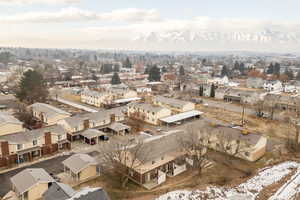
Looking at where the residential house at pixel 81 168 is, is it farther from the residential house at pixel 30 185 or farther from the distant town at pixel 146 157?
the residential house at pixel 30 185

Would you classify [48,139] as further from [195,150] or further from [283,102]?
[283,102]

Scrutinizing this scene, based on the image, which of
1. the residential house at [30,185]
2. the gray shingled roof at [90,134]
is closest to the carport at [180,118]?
the gray shingled roof at [90,134]

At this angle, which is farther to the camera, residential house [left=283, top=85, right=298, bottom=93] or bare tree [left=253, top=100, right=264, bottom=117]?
residential house [left=283, top=85, right=298, bottom=93]

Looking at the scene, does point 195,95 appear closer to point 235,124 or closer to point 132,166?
point 235,124

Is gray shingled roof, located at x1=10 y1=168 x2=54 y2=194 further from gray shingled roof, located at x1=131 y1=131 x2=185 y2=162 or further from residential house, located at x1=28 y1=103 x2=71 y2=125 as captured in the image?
residential house, located at x1=28 y1=103 x2=71 y2=125

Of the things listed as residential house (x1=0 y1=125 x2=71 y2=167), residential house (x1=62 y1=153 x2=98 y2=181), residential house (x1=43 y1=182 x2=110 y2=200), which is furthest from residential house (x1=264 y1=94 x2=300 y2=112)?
residential house (x1=43 y1=182 x2=110 y2=200)

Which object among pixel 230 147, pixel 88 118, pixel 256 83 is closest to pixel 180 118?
pixel 230 147
